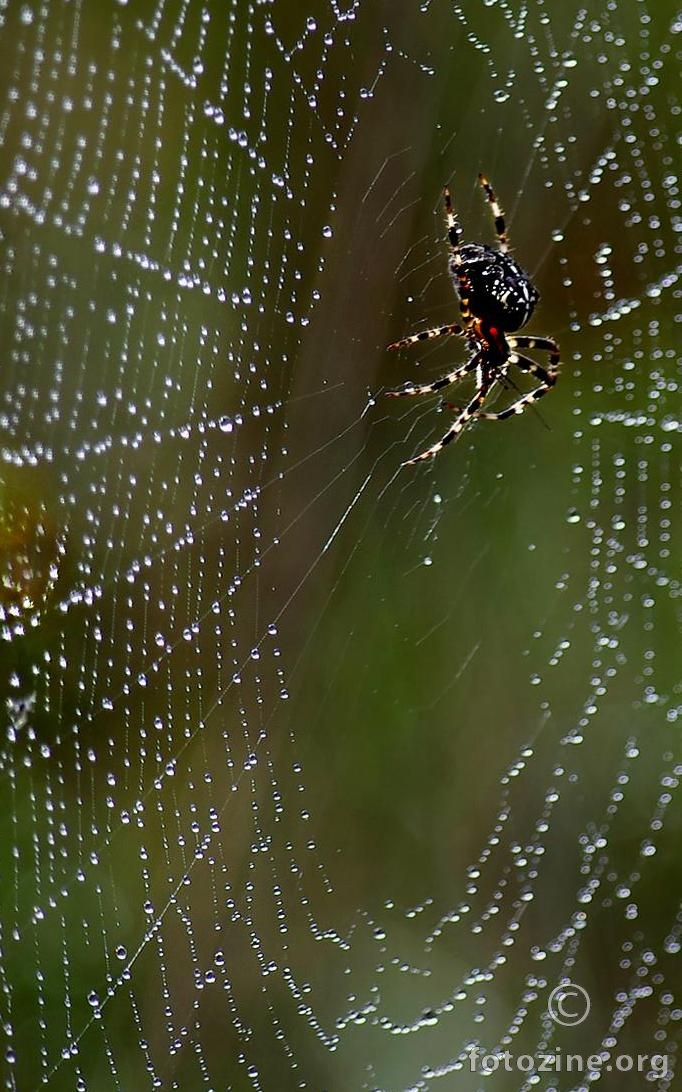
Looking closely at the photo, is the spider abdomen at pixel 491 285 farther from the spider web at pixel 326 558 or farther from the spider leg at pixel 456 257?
the spider web at pixel 326 558

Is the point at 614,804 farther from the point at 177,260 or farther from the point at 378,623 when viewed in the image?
the point at 177,260

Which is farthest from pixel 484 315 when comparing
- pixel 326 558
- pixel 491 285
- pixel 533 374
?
pixel 326 558

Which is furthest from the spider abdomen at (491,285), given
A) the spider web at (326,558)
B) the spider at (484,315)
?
the spider web at (326,558)

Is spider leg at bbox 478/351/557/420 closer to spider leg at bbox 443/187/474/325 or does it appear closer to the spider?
the spider

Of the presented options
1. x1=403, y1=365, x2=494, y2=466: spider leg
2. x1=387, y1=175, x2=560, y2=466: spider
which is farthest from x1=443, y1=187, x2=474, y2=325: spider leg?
x1=403, y1=365, x2=494, y2=466: spider leg

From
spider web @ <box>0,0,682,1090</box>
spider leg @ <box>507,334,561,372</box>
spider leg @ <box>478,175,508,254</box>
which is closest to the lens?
spider web @ <box>0,0,682,1090</box>

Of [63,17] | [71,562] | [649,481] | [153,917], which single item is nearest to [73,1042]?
[153,917]
